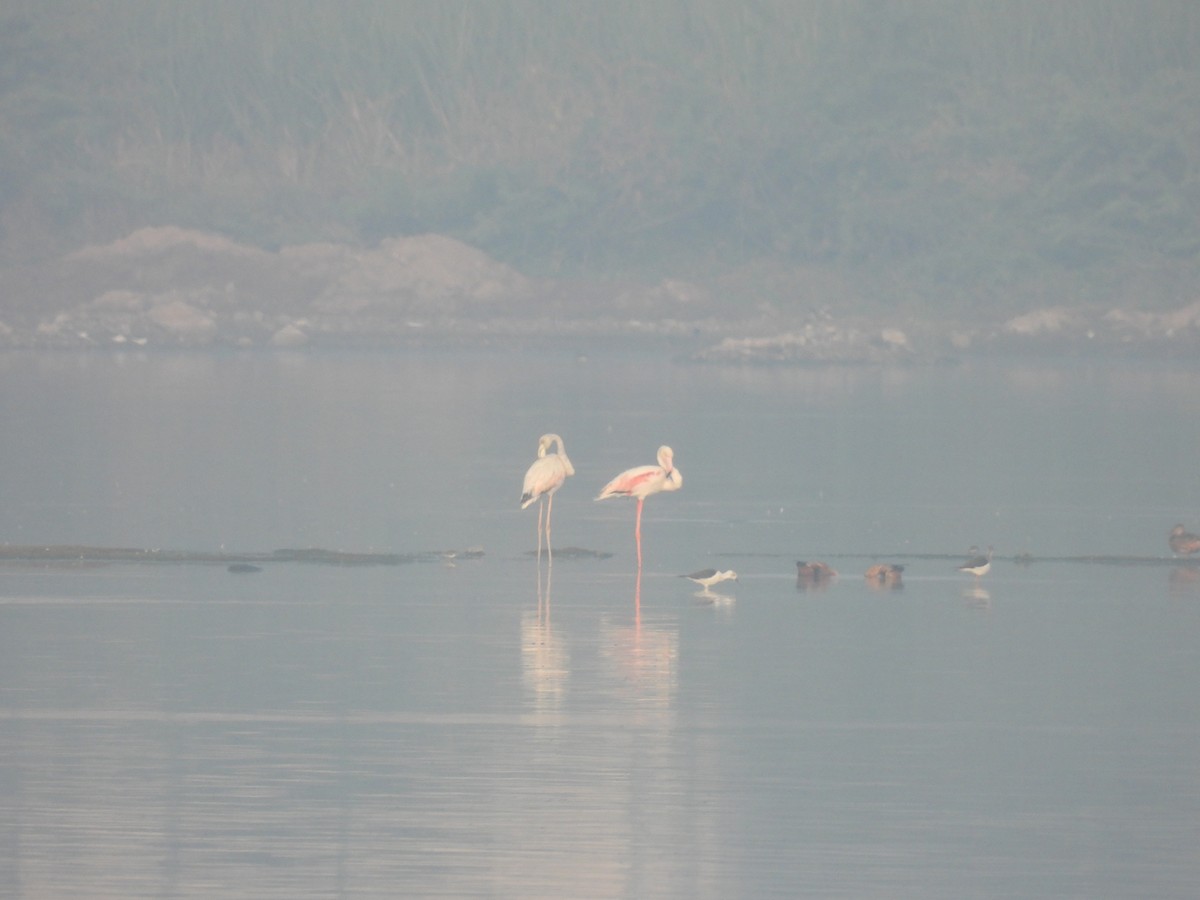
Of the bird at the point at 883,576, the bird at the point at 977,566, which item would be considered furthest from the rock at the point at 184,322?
the bird at the point at 883,576

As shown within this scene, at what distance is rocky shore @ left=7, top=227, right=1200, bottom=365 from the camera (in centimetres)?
7088

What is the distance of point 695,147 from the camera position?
273ft

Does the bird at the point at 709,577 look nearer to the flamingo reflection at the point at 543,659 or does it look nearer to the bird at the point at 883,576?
the bird at the point at 883,576

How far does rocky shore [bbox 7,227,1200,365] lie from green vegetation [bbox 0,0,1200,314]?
3263 mm

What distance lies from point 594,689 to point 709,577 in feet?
14.1

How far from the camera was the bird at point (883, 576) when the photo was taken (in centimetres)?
1703

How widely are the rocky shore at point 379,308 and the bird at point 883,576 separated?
52395 millimetres

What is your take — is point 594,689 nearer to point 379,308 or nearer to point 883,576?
point 883,576

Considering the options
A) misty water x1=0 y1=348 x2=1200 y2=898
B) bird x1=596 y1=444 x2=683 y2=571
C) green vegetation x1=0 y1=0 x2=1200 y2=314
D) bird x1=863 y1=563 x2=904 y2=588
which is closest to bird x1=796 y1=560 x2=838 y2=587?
misty water x1=0 y1=348 x2=1200 y2=898

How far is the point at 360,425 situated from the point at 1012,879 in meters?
26.5

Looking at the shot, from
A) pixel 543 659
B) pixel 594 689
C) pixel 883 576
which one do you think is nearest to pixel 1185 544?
pixel 883 576

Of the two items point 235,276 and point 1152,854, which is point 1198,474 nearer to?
point 1152,854

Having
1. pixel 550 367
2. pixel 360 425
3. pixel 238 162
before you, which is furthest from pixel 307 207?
pixel 360 425

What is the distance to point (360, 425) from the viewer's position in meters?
35.1
